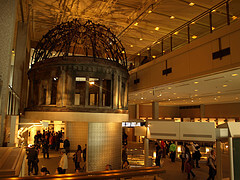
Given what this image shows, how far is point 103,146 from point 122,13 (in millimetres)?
7660

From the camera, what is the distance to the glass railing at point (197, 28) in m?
6.90

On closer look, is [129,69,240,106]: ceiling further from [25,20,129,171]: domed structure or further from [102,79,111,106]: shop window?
[25,20,129,171]: domed structure

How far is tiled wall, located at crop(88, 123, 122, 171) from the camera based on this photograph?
1097 centimetres

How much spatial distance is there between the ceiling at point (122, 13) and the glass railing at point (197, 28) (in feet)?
0.49

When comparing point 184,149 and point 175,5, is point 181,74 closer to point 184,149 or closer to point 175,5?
point 175,5

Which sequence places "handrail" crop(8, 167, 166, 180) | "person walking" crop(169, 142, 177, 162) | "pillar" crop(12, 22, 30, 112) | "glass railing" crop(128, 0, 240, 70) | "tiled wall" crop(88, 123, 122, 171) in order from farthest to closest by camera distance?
"person walking" crop(169, 142, 177, 162), "tiled wall" crop(88, 123, 122, 171), "pillar" crop(12, 22, 30, 112), "glass railing" crop(128, 0, 240, 70), "handrail" crop(8, 167, 166, 180)

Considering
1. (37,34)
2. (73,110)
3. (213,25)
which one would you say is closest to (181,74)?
(213,25)

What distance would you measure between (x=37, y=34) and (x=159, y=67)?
882 centimetres

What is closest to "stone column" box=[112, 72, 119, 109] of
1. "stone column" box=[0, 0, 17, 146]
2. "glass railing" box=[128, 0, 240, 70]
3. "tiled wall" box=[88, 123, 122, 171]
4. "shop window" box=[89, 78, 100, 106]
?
"shop window" box=[89, 78, 100, 106]

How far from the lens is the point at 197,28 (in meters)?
8.14

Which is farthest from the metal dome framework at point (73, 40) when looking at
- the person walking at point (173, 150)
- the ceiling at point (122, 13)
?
the person walking at point (173, 150)

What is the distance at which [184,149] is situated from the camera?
11.2m

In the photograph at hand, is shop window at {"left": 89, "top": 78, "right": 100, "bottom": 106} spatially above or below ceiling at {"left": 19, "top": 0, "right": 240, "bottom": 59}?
below

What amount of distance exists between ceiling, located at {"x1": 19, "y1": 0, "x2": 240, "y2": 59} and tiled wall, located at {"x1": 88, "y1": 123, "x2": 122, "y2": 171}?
5434 millimetres
